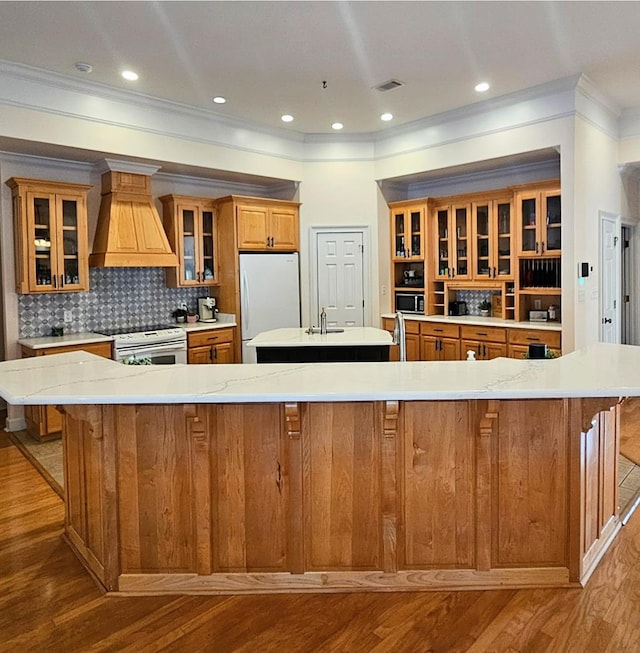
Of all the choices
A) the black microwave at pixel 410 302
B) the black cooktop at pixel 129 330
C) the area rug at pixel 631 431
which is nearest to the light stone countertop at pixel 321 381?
the area rug at pixel 631 431

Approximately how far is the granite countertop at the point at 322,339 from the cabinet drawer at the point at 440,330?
137 cm

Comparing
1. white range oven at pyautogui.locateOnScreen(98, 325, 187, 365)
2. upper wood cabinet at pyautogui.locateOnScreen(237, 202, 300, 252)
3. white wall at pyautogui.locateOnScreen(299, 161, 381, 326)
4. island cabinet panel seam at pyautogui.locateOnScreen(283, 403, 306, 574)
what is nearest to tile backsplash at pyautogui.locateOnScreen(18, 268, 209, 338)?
white range oven at pyautogui.locateOnScreen(98, 325, 187, 365)

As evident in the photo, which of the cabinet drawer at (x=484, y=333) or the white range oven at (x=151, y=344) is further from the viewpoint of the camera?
the cabinet drawer at (x=484, y=333)

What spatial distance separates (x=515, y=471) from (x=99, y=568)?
2.00 metres

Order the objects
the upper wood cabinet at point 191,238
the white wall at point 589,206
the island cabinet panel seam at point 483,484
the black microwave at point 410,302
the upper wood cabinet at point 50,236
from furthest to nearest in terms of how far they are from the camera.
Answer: the black microwave at point 410,302
the upper wood cabinet at point 191,238
the white wall at point 589,206
the upper wood cabinet at point 50,236
the island cabinet panel seam at point 483,484

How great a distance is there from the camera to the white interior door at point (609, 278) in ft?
18.5

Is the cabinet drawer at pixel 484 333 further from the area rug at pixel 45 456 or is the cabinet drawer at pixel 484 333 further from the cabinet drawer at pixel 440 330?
the area rug at pixel 45 456

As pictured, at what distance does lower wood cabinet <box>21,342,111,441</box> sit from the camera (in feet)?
Answer: 15.6

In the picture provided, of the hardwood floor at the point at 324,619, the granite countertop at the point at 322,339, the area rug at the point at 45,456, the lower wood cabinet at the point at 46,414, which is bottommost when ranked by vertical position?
the hardwood floor at the point at 324,619

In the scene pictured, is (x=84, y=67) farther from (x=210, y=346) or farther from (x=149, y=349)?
(x=210, y=346)

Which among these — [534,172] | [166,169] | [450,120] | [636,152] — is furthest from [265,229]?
[636,152]

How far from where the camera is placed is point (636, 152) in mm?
5816

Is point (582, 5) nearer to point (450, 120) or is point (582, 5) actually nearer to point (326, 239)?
point (450, 120)

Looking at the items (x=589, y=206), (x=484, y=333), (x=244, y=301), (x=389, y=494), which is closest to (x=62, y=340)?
(x=244, y=301)
